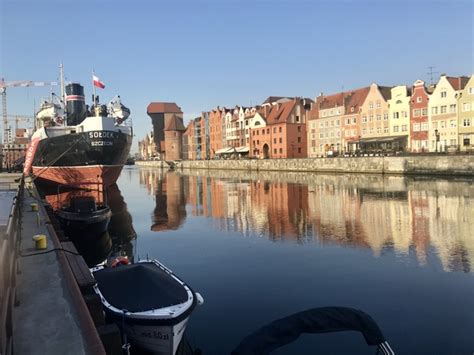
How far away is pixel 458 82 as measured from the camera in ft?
232

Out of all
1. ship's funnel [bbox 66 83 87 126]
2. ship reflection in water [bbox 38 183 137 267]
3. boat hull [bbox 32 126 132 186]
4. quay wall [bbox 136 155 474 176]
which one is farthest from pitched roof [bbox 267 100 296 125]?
ship reflection in water [bbox 38 183 137 267]

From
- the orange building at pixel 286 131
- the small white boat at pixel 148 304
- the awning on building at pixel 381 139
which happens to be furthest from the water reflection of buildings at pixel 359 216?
the orange building at pixel 286 131

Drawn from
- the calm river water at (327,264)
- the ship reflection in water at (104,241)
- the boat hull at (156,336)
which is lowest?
the calm river water at (327,264)

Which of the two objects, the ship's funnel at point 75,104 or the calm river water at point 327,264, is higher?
the ship's funnel at point 75,104

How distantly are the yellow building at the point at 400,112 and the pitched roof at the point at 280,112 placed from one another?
1084 inches

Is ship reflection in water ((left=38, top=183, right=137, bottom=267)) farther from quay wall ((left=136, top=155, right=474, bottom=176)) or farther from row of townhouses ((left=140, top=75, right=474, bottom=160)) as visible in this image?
row of townhouses ((left=140, top=75, right=474, bottom=160))

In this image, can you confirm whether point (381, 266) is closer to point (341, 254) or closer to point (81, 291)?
point (341, 254)

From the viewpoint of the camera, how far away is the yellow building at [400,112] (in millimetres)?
77500

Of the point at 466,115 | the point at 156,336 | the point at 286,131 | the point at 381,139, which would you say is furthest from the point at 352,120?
the point at 156,336

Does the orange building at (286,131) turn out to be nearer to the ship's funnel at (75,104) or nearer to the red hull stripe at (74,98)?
the ship's funnel at (75,104)

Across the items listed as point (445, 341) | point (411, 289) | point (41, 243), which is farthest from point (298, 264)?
point (41, 243)

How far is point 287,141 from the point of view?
10212 centimetres

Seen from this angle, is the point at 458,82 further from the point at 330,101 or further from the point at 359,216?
the point at 359,216

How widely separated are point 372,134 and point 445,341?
78101mm
